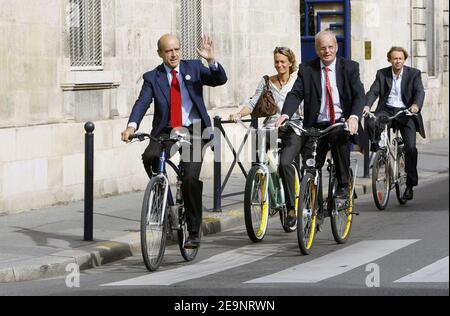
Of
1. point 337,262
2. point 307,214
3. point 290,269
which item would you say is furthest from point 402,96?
point 290,269

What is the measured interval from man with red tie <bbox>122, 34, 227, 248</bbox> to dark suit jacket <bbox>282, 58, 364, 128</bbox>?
921 mm

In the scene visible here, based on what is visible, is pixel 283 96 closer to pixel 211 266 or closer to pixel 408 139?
pixel 211 266

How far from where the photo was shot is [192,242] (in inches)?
422

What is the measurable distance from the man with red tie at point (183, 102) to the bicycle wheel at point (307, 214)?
0.84m

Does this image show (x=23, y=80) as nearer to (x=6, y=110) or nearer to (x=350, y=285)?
(x=6, y=110)

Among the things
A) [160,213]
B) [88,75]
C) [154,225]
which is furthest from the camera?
[88,75]

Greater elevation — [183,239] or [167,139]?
[167,139]

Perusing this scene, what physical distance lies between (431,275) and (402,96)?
18.6ft

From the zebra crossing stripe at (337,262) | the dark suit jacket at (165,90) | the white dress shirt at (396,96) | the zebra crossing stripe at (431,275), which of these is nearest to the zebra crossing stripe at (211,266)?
the zebra crossing stripe at (337,262)

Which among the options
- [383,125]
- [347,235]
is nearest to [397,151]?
[383,125]

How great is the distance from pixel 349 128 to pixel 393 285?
2.09 metres

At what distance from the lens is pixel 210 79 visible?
1075 centimetres

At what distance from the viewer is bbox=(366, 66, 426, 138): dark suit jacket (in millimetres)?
14875
